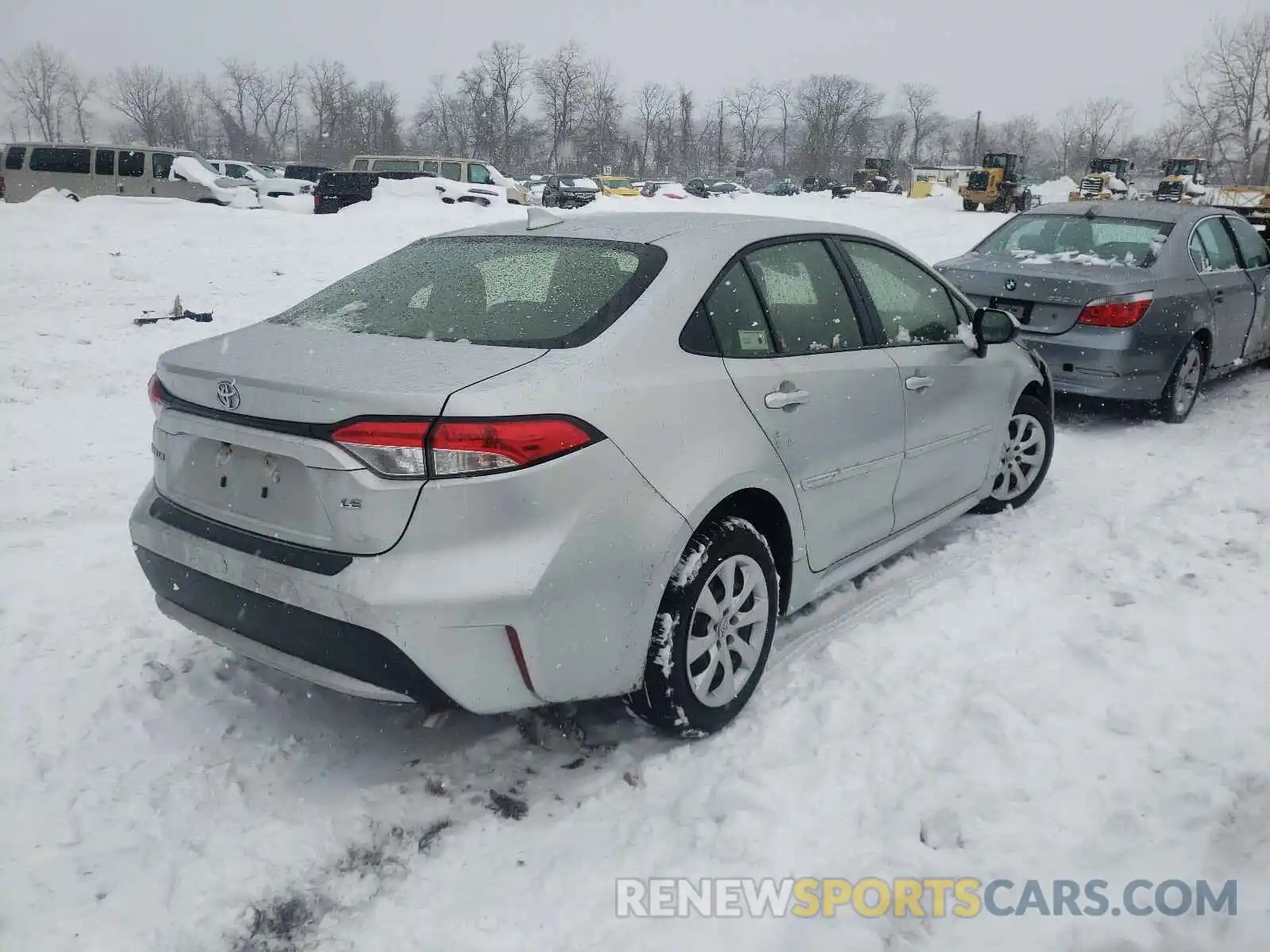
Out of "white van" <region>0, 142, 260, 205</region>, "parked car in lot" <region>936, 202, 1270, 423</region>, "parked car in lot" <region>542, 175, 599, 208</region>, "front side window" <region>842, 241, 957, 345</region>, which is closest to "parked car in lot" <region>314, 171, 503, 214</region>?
"white van" <region>0, 142, 260, 205</region>

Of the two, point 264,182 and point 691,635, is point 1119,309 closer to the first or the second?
point 691,635

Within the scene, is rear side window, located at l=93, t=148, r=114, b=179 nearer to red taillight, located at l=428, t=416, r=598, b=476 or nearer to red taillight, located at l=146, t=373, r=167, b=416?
red taillight, located at l=146, t=373, r=167, b=416

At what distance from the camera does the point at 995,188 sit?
36188mm

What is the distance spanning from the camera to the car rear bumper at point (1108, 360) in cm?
623

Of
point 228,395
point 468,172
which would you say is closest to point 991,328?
point 228,395

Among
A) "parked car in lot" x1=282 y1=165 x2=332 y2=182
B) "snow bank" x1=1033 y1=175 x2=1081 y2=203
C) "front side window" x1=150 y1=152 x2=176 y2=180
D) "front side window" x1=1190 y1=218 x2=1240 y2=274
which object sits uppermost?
"snow bank" x1=1033 y1=175 x2=1081 y2=203

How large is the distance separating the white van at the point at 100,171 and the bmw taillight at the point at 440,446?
20.2 metres

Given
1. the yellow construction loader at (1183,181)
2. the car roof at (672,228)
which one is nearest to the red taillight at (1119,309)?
the car roof at (672,228)

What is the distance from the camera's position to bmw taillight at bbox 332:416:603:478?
7.37ft

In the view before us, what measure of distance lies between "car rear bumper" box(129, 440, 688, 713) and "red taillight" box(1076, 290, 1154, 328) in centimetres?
489

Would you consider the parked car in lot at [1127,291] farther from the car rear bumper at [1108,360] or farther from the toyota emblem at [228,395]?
the toyota emblem at [228,395]

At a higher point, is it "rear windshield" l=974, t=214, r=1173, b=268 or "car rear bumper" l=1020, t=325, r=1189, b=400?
"rear windshield" l=974, t=214, r=1173, b=268

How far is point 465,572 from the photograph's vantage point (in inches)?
89.2

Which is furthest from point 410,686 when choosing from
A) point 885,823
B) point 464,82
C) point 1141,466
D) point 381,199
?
point 464,82
